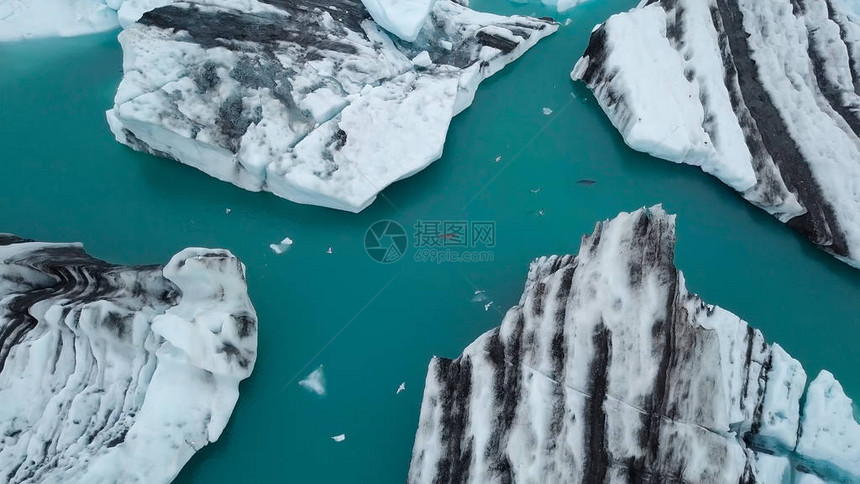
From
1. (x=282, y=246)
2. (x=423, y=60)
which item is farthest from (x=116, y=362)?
(x=423, y=60)

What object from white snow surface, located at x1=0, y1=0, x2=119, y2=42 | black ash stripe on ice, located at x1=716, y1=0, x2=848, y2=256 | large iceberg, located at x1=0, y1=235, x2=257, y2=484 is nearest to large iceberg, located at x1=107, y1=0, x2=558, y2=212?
large iceberg, located at x1=0, y1=235, x2=257, y2=484

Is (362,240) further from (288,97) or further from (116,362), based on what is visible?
(116,362)

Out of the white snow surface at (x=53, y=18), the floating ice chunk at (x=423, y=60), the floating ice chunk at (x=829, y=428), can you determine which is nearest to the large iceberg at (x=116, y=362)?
the floating ice chunk at (x=423, y=60)

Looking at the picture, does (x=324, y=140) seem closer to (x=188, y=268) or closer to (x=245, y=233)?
(x=245, y=233)

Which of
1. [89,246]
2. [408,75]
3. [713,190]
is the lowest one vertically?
[89,246]

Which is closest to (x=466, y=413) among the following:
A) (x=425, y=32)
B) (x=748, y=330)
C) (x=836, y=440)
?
(x=748, y=330)

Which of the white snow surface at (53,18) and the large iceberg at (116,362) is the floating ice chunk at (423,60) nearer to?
the large iceberg at (116,362)

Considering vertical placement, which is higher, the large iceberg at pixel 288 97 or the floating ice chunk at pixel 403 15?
the floating ice chunk at pixel 403 15
